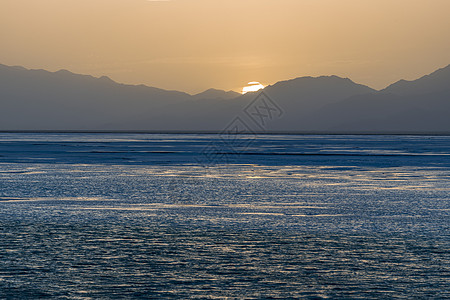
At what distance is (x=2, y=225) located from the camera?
2166 centimetres

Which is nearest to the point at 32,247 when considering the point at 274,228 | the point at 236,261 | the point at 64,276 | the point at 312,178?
the point at 64,276

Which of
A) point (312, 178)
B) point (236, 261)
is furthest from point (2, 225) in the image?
point (312, 178)

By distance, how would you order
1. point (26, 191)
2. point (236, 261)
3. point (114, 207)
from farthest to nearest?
point (26, 191), point (114, 207), point (236, 261)

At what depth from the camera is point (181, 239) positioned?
1936 centimetres

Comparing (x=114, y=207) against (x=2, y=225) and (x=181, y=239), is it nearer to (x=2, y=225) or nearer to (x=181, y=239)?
(x=2, y=225)

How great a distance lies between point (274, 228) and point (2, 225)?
348 inches

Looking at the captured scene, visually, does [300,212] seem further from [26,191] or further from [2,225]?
[26,191]

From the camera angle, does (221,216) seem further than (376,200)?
No

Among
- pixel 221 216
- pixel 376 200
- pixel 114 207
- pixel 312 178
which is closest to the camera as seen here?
pixel 221 216

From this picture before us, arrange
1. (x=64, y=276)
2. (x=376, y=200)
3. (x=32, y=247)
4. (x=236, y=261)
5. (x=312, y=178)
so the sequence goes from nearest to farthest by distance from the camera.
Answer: (x=64, y=276), (x=236, y=261), (x=32, y=247), (x=376, y=200), (x=312, y=178)

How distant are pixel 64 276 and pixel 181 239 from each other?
5.11 metres

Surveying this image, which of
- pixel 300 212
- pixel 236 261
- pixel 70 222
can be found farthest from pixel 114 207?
pixel 236 261

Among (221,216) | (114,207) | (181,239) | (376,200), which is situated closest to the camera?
(181,239)

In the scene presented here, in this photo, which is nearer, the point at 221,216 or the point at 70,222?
the point at 70,222
